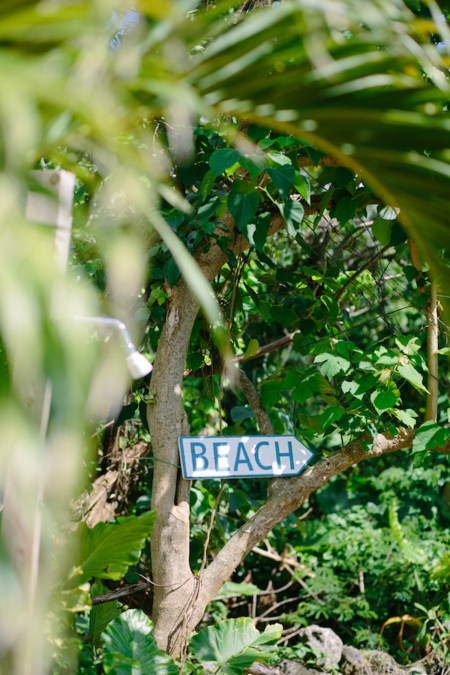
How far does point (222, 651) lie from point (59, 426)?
1293 mm

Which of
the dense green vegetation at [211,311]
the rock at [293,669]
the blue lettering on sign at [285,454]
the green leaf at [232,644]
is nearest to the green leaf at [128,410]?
the dense green vegetation at [211,311]

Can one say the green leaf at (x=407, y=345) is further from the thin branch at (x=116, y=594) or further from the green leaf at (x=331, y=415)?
the thin branch at (x=116, y=594)

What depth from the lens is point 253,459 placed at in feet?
5.30

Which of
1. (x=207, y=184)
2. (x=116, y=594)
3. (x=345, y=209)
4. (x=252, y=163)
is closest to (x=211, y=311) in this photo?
(x=252, y=163)

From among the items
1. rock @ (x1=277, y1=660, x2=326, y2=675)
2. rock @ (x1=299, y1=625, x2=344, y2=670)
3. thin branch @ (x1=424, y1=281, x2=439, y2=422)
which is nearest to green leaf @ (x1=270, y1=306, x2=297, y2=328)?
thin branch @ (x1=424, y1=281, x2=439, y2=422)

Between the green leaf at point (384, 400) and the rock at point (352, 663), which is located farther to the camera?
the rock at point (352, 663)

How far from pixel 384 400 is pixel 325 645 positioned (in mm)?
1534

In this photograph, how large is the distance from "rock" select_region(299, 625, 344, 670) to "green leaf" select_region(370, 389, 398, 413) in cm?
145

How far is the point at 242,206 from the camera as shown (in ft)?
4.42

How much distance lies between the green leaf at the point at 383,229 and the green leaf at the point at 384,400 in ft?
1.83

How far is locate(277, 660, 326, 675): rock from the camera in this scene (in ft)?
7.02

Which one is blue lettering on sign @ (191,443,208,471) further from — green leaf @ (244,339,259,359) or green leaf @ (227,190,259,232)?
green leaf @ (227,190,259,232)

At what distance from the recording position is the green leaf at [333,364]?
1.58 m

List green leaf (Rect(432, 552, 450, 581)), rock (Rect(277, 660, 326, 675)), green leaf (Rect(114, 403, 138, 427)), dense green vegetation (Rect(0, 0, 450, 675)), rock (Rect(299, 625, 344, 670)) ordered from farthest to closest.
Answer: green leaf (Rect(432, 552, 450, 581)) < rock (Rect(299, 625, 344, 670)) < rock (Rect(277, 660, 326, 675)) < green leaf (Rect(114, 403, 138, 427)) < dense green vegetation (Rect(0, 0, 450, 675))
